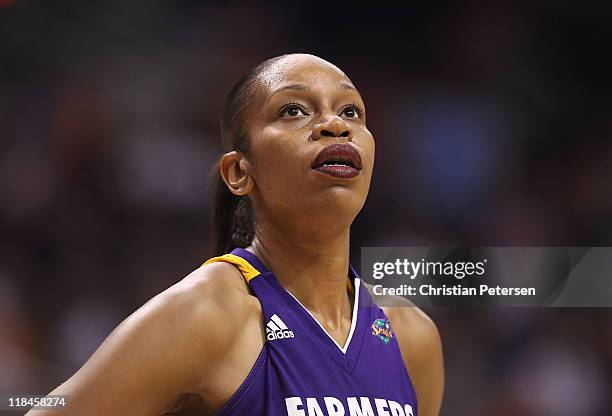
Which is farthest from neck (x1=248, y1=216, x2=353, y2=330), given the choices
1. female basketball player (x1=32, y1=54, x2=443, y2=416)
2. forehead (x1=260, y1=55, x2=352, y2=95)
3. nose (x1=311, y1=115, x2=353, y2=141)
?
forehead (x1=260, y1=55, x2=352, y2=95)

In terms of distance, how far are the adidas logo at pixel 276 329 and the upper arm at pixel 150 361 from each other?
0.14m

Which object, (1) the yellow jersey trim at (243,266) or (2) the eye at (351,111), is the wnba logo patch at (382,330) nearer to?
(1) the yellow jersey trim at (243,266)

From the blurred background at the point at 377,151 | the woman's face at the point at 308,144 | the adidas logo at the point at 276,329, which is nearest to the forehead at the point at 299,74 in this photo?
the woman's face at the point at 308,144

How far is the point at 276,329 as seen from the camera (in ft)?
5.77

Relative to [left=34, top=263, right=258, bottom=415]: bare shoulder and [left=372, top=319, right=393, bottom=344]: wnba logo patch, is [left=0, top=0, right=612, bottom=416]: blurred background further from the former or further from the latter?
[left=34, top=263, right=258, bottom=415]: bare shoulder

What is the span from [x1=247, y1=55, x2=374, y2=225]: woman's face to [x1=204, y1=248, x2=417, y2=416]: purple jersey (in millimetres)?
199

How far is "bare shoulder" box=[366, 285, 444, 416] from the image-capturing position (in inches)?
84.5

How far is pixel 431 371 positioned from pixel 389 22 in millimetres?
1496

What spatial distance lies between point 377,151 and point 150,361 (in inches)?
68.1

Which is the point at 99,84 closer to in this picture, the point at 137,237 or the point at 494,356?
the point at 137,237

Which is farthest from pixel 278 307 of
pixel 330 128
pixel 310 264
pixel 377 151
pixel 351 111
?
pixel 377 151

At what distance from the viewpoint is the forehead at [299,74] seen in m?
1.94

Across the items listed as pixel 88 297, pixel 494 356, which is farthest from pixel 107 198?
pixel 494 356

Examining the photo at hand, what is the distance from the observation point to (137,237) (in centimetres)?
298
